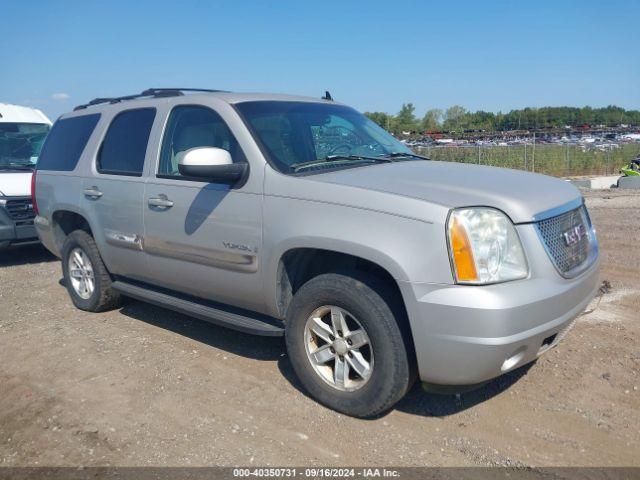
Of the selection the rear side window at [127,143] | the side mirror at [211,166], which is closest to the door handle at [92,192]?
the rear side window at [127,143]

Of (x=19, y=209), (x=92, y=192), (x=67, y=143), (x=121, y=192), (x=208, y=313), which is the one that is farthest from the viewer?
(x=19, y=209)

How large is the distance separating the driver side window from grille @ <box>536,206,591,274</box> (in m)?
2.12

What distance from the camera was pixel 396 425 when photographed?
136 inches

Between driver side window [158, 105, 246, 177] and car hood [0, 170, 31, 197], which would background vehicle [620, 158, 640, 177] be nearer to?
car hood [0, 170, 31, 197]

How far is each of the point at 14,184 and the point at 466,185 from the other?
22.8ft

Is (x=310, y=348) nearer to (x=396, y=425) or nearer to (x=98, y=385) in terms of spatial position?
(x=396, y=425)

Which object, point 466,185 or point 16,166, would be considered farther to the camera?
point 16,166

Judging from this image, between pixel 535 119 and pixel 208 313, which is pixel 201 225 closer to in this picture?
pixel 208 313

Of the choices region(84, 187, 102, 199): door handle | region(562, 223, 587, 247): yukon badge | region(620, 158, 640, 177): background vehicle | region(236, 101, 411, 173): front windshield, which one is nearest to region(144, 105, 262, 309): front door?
region(236, 101, 411, 173): front windshield

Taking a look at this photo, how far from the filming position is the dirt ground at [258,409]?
3.18m

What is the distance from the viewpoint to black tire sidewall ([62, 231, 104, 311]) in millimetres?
5414

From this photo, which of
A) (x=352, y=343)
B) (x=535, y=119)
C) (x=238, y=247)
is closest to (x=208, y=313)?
(x=238, y=247)

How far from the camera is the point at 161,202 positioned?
4.41m

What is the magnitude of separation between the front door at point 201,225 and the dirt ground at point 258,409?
61cm
